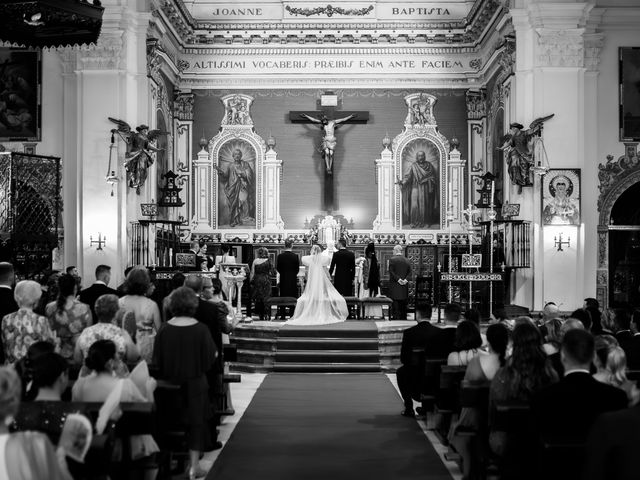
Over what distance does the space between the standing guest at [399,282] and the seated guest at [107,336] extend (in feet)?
38.9

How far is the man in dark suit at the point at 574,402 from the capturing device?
5.27 metres

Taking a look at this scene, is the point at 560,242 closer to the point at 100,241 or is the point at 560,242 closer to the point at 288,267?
the point at 288,267

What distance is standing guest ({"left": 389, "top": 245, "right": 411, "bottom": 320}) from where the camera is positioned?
61.5 ft

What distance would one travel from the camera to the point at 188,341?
755 centimetres

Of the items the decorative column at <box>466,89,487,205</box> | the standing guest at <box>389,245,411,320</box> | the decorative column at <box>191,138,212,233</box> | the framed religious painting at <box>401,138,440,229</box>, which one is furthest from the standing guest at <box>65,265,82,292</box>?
the decorative column at <box>466,89,487,205</box>

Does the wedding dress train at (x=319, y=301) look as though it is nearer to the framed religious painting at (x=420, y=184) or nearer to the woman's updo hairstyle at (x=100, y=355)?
the framed religious painting at (x=420, y=184)

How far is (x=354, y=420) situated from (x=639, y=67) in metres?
13.1

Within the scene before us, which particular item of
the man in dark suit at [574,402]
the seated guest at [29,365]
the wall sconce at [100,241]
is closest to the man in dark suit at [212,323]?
the seated guest at [29,365]

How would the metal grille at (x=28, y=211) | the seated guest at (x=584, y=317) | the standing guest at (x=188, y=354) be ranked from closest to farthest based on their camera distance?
1. the standing guest at (x=188, y=354)
2. the seated guest at (x=584, y=317)
3. the metal grille at (x=28, y=211)

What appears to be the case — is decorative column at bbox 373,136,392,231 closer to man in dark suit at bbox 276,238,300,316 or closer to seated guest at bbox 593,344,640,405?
man in dark suit at bbox 276,238,300,316

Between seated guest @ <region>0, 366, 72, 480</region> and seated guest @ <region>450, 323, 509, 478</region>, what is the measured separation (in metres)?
4.23

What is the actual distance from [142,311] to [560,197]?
13000mm

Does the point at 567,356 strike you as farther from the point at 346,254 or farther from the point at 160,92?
the point at 160,92

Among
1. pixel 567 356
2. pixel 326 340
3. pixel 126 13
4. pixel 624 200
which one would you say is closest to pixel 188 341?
pixel 567 356
